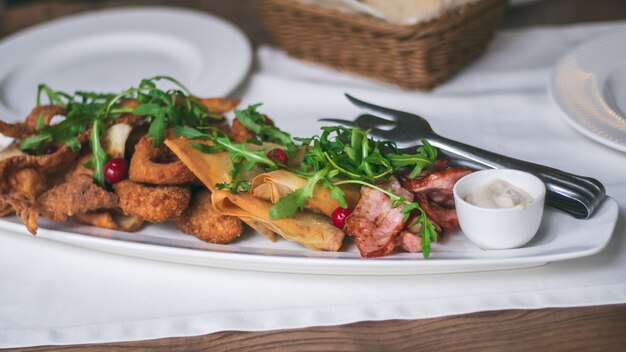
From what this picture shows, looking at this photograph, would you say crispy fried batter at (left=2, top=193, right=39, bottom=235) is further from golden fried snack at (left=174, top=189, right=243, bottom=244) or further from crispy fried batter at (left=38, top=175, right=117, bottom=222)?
golden fried snack at (left=174, top=189, right=243, bottom=244)

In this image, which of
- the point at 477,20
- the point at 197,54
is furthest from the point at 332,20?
Answer: the point at 197,54

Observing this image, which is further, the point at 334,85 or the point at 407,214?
the point at 334,85

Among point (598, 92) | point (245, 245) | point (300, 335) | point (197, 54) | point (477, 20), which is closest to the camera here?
point (300, 335)

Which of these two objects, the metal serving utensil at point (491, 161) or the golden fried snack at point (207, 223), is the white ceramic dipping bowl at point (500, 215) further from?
the golden fried snack at point (207, 223)

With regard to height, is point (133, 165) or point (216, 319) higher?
point (133, 165)

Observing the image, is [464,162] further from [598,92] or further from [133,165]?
[133,165]

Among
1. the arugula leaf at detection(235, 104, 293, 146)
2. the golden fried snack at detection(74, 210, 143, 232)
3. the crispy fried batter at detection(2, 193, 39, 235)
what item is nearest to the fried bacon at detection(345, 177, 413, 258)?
the arugula leaf at detection(235, 104, 293, 146)

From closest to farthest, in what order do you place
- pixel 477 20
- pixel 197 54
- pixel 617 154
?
pixel 617 154 < pixel 477 20 < pixel 197 54
